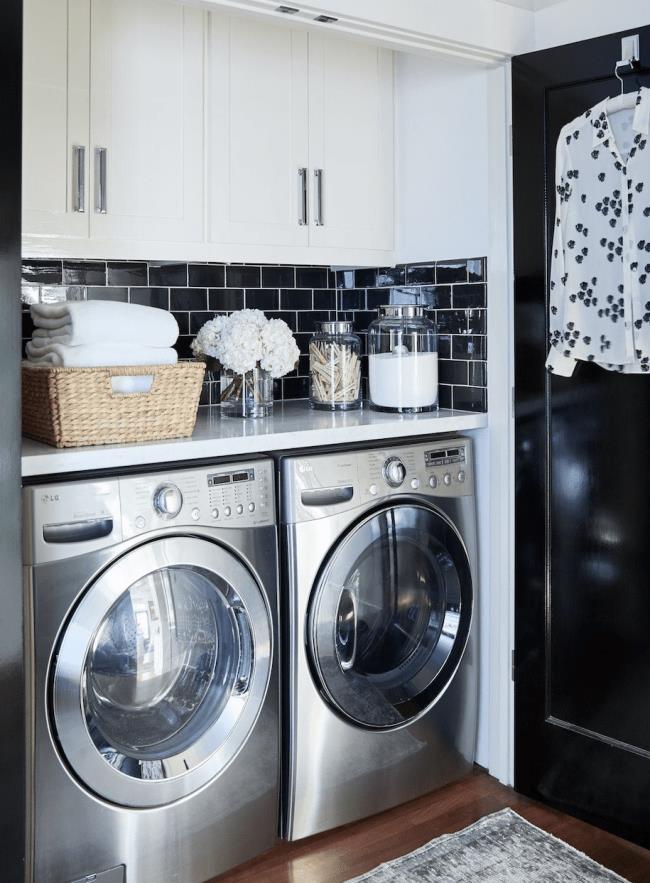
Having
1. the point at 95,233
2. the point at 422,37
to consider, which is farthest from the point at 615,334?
the point at 95,233

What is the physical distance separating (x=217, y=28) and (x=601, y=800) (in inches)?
92.9

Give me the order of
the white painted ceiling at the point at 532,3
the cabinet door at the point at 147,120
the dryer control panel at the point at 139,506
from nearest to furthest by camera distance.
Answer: the dryer control panel at the point at 139,506
the cabinet door at the point at 147,120
the white painted ceiling at the point at 532,3

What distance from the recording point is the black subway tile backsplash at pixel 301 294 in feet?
8.61

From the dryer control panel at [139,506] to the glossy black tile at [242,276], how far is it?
0.94 m

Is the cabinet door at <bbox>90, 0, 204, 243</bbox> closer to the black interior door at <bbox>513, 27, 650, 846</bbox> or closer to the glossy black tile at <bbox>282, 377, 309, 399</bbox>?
the glossy black tile at <bbox>282, 377, 309, 399</bbox>

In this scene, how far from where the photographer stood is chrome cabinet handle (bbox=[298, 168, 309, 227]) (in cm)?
272

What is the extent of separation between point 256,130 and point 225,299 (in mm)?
565

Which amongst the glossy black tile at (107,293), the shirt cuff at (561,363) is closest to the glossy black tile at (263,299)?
the glossy black tile at (107,293)

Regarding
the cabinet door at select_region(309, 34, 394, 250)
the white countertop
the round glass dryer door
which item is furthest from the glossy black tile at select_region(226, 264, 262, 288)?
the round glass dryer door

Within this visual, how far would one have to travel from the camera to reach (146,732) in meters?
2.10

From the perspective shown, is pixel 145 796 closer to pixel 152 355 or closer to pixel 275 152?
pixel 152 355

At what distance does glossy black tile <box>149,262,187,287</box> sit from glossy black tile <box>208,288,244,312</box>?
109 mm

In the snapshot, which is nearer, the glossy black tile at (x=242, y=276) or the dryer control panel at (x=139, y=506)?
the dryer control panel at (x=139, y=506)

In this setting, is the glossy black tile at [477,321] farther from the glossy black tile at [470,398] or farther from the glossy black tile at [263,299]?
the glossy black tile at [263,299]
